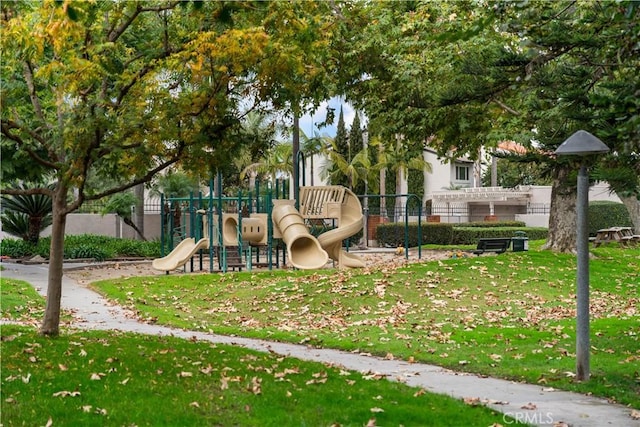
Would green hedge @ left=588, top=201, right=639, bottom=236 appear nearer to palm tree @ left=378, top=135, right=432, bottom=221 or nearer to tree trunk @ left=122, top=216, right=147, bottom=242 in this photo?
palm tree @ left=378, top=135, right=432, bottom=221

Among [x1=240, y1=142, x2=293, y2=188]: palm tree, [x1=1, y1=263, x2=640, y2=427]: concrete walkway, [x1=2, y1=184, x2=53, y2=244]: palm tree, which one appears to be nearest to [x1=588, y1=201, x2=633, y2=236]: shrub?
[x1=240, y1=142, x2=293, y2=188]: palm tree

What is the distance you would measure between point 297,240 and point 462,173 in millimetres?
45087

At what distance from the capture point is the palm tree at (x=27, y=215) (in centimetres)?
2814

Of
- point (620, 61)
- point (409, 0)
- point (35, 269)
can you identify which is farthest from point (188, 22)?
point (35, 269)

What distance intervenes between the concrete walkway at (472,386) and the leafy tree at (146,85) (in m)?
2.78

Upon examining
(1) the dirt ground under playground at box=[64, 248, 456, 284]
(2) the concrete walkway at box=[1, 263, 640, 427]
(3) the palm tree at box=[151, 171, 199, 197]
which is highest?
(3) the palm tree at box=[151, 171, 199, 197]

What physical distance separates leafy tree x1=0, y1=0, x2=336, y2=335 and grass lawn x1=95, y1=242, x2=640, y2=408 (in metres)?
3.52

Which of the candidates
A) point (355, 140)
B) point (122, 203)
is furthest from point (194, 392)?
point (355, 140)

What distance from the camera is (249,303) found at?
1619 cm

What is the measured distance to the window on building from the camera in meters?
64.0

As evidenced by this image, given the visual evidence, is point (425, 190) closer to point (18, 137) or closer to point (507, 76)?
point (507, 76)

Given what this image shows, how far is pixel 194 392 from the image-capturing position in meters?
7.47

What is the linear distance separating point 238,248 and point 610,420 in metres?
17.0

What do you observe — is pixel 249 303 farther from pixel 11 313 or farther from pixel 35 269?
pixel 35 269
